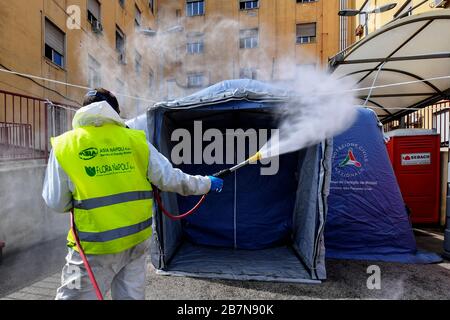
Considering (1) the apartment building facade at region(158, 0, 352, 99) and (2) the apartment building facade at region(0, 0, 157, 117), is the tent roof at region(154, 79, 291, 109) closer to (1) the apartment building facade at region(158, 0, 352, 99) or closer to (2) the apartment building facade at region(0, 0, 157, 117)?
(2) the apartment building facade at region(0, 0, 157, 117)

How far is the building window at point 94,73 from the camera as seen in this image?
12.2 metres

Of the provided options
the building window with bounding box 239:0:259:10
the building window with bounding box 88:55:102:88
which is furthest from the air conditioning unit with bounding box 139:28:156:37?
the building window with bounding box 239:0:259:10

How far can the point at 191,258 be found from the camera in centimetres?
436

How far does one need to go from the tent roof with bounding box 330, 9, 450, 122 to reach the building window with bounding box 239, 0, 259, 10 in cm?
1708

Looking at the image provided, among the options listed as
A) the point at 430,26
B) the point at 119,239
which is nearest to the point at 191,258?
the point at 119,239

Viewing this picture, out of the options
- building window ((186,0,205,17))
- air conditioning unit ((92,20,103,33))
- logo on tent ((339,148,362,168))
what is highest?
building window ((186,0,205,17))

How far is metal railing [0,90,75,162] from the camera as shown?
599 cm

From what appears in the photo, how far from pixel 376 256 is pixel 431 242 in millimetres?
1670

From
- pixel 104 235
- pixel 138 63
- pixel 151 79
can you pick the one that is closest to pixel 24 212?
pixel 104 235

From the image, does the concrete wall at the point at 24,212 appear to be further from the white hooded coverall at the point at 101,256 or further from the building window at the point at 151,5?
the building window at the point at 151,5

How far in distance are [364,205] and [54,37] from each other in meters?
→ 11.0

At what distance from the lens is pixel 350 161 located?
452 cm

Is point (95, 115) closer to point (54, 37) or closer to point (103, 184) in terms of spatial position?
point (103, 184)
